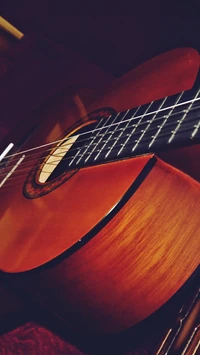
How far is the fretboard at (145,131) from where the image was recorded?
1.85 feet

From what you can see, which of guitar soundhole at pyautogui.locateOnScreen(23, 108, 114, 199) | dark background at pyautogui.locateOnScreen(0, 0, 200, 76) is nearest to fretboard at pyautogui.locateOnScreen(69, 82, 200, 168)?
guitar soundhole at pyautogui.locateOnScreen(23, 108, 114, 199)

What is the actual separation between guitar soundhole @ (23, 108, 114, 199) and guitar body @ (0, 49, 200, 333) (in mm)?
76

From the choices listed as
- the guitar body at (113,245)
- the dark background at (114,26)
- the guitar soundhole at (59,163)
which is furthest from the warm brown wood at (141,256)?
the dark background at (114,26)

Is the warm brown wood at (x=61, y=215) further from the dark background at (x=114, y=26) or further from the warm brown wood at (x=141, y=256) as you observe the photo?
the dark background at (x=114, y=26)

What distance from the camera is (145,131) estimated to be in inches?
26.0

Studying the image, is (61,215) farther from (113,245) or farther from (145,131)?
(145,131)

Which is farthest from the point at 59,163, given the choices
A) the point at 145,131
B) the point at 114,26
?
the point at 114,26

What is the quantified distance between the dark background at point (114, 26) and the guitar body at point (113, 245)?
1.96 ft

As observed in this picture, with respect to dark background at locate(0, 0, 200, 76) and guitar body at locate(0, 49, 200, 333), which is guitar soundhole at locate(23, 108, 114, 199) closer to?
guitar body at locate(0, 49, 200, 333)

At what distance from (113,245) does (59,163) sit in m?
0.33

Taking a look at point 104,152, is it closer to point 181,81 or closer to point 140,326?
point 181,81

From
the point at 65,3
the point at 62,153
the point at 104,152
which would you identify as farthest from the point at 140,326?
the point at 65,3

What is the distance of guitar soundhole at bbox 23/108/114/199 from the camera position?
2.69 ft

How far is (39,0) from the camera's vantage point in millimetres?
1217
